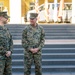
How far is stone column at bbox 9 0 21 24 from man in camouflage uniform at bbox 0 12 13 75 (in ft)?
38.3

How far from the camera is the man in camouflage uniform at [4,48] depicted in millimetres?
5688

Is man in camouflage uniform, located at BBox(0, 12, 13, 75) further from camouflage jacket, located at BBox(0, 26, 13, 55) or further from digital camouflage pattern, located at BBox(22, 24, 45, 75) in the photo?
digital camouflage pattern, located at BBox(22, 24, 45, 75)

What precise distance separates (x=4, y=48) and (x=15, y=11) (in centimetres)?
1191

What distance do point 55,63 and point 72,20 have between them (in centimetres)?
927

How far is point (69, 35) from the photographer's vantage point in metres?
12.3

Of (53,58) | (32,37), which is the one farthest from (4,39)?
(53,58)

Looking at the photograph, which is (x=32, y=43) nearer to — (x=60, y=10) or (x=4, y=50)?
(x=4, y=50)

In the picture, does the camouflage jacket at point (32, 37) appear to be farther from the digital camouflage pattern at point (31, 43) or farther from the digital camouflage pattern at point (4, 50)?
the digital camouflage pattern at point (4, 50)

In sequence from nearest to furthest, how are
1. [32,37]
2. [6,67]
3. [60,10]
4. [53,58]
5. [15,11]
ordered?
[6,67] < [32,37] < [53,58] < [15,11] < [60,10]

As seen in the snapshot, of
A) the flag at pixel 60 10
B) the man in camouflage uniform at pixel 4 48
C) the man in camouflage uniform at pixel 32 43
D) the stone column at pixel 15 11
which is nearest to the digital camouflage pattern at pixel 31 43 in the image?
the man in camouflage uniform at pixel 32 43

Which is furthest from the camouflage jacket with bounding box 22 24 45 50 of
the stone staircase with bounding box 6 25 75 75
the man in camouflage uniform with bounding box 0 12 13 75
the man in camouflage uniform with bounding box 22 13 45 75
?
the stone staircase with bounding box 6 25 75 75

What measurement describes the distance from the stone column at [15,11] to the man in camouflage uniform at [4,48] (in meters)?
11.7

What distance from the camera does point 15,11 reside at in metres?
17.5

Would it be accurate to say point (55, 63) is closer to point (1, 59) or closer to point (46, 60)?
point (46, 60)
